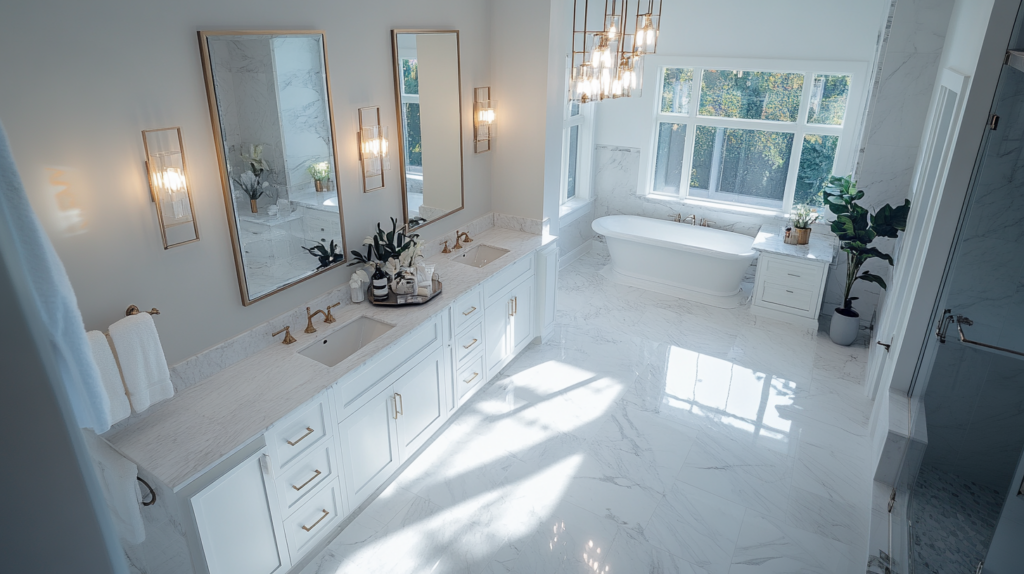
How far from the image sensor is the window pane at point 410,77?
3.56m

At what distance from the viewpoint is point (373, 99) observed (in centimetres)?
339

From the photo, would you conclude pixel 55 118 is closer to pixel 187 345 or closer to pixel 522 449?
pixel 187 345

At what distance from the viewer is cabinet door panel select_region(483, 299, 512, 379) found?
4.00 m

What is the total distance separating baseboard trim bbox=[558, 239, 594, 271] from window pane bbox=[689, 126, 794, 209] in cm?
132

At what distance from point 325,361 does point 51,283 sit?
2656mm

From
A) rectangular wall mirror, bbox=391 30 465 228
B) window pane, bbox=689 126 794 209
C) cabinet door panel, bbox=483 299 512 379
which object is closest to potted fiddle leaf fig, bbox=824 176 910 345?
window pane, bbox=689 126 794 209

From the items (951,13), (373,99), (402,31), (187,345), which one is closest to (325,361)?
(187,345)

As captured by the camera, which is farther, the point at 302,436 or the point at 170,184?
the point at 302,436

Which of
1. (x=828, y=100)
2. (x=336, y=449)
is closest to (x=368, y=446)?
(x=336, y=449)

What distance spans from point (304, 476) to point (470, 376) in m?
1.45

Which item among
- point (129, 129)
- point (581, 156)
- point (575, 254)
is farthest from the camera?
point (575, 254)

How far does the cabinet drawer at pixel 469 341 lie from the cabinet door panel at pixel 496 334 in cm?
6

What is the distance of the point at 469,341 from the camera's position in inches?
150

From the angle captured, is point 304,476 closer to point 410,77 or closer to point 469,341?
point 469,341
